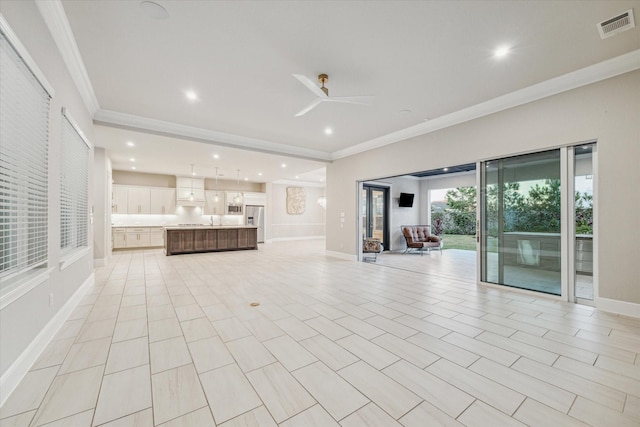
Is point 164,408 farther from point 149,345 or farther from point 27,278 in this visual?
point 27,278

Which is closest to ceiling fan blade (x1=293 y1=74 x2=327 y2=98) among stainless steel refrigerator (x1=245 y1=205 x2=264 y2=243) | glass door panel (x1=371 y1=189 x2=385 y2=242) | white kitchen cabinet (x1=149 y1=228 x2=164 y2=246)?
glass door panel (x1=371 y1=189 x2=385 y2=242)

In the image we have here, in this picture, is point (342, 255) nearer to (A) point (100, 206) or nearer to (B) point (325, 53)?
(B) point (325, 53)

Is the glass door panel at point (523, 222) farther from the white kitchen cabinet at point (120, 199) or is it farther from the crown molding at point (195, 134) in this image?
the white kitchen cabinet at point (120, 199)

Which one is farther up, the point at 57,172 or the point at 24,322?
the point at 57,172

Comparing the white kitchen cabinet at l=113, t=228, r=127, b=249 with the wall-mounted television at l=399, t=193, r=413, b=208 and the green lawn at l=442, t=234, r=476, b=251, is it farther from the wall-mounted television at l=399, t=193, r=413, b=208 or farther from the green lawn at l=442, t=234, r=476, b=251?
the green lawn at l=442, t=234, r=476, b=251

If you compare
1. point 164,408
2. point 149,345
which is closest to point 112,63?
point 149,345

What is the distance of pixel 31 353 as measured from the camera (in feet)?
6.86

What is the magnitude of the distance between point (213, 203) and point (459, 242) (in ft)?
36.0

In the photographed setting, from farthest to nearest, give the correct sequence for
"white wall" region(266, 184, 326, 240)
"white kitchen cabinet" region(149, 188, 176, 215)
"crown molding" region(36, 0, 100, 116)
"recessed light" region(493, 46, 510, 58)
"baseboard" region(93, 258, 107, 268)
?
1. "white wall" region(266, 184, 326, 240)
2. "white kitchen cabinet" region(149, 188, 176, 215)
3. "baseboard" region(93, 258, 107, 268)
4. "recessed light" region(493, 46, 510, 58)
5. "crown molding" region(36, 0, 100, 116)

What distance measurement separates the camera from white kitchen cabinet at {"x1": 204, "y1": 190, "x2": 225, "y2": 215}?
432 inches

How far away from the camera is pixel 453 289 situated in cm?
434

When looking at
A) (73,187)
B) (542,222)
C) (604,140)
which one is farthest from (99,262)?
(604,140)

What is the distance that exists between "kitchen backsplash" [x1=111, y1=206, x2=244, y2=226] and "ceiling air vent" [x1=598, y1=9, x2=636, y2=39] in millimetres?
11425

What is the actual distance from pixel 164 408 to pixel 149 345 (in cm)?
103
